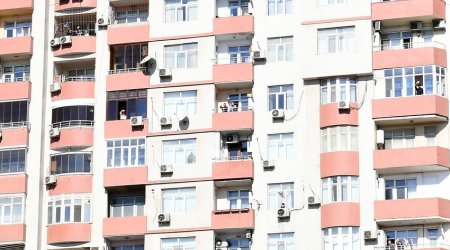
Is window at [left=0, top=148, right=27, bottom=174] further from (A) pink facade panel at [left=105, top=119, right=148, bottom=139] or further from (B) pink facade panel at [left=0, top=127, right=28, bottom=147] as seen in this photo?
(A) pink facade panel at [left=105, top=119, right=148, bottom=139]

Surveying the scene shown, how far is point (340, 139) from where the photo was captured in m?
68.4

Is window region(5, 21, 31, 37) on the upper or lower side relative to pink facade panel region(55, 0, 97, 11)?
lower

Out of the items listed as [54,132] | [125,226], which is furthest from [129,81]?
[125,226]

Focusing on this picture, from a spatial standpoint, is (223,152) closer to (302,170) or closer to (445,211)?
(302,170)

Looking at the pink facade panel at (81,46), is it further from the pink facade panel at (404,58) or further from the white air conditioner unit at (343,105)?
the pink facade panel at (404,58)

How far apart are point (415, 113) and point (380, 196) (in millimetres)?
3671

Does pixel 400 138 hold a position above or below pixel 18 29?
below

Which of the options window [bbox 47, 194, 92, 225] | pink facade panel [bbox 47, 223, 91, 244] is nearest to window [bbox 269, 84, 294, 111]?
window [bbox 47, 194, 92, 225]

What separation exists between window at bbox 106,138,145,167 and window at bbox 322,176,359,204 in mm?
8279

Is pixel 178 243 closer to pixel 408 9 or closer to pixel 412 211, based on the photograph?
pixel 412 211

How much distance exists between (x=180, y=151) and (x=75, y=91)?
18.8 ft

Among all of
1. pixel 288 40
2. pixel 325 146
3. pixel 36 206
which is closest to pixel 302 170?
pixel 325 146

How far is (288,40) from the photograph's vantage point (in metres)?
70.6

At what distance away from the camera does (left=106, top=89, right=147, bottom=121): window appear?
71.8 metres
